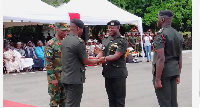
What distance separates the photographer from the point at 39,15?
11000 mm

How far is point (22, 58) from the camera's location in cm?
Result: 1225

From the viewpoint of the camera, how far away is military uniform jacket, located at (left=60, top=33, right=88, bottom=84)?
377cm

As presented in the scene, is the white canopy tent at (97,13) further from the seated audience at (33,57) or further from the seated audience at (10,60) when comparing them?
the seated audience at (10,60)

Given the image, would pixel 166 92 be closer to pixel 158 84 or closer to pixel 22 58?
pixel 158 84

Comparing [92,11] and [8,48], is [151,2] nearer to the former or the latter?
[92,11]

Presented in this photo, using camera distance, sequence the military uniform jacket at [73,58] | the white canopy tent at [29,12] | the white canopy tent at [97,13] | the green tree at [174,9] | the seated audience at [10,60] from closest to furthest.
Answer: the military uniform jacket at [73,58] → the white canopy tent at [29,12] → the seated audience at [10,60] → the white canopy tent at [97,13] → the green tree at [174,9]

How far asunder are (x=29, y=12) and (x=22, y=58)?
250 centimetres

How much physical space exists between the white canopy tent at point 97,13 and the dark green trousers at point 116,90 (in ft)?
26.3

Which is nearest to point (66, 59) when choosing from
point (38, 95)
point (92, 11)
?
point (38, 95)

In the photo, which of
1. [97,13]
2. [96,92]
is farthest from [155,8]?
[96,92]

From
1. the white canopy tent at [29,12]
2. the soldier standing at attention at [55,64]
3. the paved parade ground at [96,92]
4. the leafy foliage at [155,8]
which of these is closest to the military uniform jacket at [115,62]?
the soldier standing at attention at [55,64]

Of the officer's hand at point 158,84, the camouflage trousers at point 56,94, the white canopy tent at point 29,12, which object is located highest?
the white canopy tent at point 29,12

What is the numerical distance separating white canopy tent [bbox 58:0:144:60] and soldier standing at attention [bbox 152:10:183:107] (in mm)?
8576

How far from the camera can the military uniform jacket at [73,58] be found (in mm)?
3770
